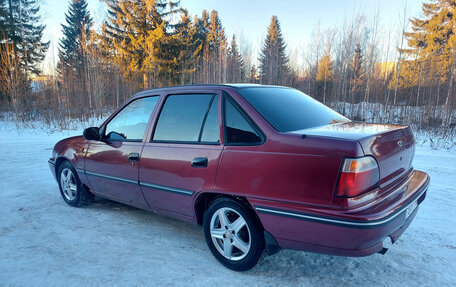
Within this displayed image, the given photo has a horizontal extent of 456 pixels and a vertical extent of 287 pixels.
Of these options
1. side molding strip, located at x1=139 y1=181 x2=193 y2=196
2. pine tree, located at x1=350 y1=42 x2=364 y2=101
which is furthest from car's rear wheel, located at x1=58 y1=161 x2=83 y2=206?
pine tree, located at x1=350 y1=42 x2=364 y2=101

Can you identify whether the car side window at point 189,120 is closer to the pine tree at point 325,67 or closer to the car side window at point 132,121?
the car side window at point 132,121

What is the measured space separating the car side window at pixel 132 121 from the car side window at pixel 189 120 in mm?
274

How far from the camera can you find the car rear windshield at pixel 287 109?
7.86 ft

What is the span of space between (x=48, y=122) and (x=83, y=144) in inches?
540

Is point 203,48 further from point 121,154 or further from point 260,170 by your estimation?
→ point 260,170

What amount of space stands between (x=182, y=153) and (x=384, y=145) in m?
1.81

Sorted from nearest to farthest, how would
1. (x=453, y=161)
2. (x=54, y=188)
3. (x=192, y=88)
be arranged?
1. (x=192, y=88)
2. (x=54, y=188)
3. (x=453, y=161)

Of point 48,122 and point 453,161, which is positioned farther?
point 48,122

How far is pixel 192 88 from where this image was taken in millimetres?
2949

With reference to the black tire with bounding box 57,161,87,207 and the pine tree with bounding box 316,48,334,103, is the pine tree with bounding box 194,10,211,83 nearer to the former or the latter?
the pine tree with bounding box 316,48,334,103

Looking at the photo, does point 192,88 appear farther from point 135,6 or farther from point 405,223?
point 135,6

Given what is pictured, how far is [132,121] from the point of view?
11.3ft

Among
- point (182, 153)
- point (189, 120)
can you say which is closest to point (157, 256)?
point (182, 153)

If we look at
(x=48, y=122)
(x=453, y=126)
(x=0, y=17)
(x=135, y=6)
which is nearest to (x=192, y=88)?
(x=453, y=126)
